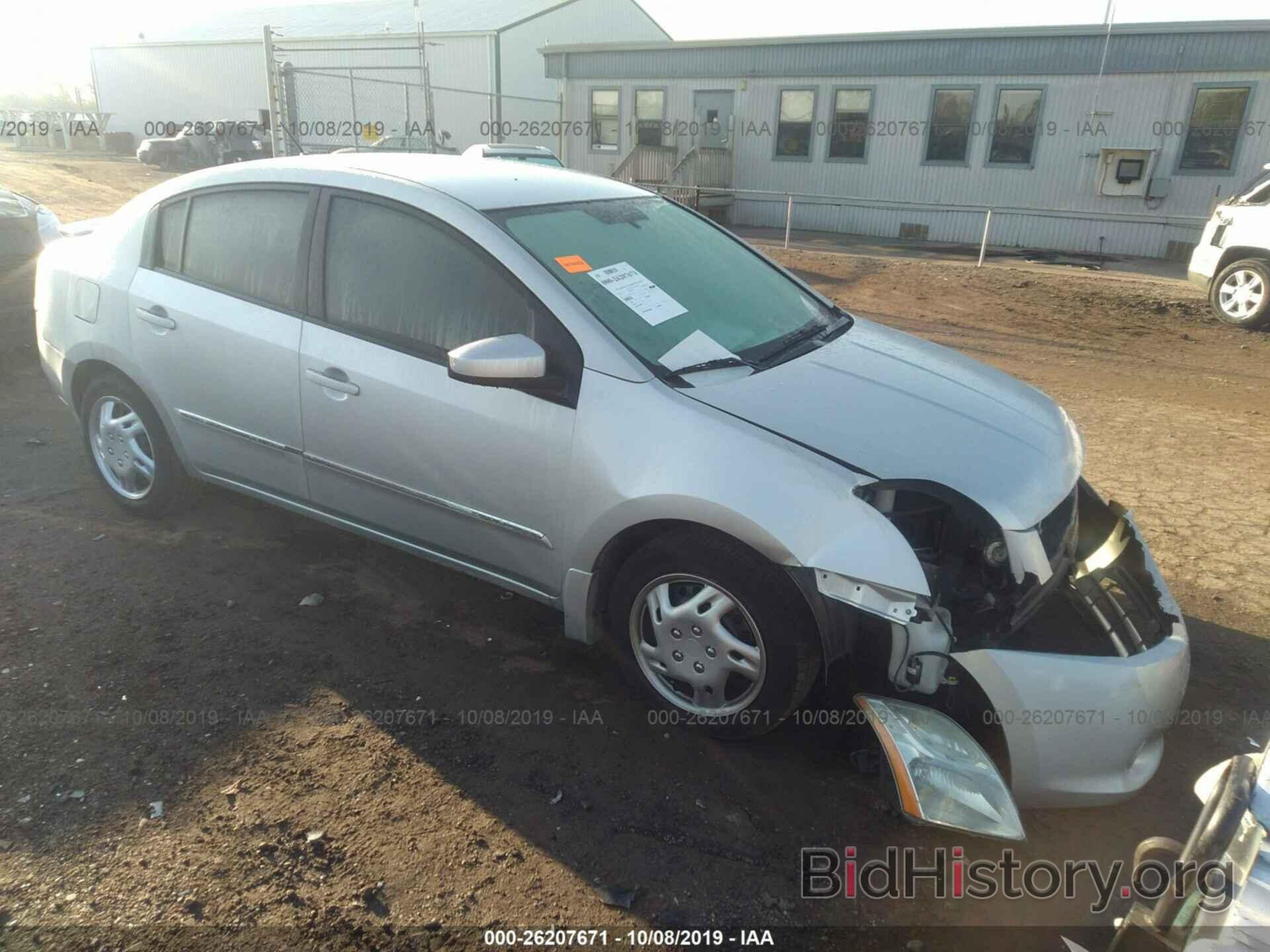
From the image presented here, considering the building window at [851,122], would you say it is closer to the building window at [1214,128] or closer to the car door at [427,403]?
the building window at [1214,128]

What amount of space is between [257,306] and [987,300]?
989 centimetres

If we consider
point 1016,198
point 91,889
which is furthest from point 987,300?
point 91,889

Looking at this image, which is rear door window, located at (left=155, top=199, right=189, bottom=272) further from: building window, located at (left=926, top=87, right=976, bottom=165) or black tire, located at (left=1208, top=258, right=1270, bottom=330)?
building window, located at (left=926, top=87, right=976, bottom=165)

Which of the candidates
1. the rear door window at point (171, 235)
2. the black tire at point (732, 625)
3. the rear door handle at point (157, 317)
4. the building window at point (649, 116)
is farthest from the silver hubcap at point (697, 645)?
the building window at point (649, 116)

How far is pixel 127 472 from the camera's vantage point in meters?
4.27

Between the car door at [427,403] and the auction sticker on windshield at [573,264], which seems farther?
the auction sticker on windshield at [573,264]

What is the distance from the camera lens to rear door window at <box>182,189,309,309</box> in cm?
351

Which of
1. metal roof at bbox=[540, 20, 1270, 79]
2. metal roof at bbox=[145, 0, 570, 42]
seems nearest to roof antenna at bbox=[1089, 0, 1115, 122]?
metal roof at bbox=[540, 20, 1270, 79]

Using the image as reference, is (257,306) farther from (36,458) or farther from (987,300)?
(987,300)

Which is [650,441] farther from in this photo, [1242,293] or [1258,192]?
[1258,192]

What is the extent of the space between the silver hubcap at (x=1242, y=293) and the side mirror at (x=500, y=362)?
9856 mm

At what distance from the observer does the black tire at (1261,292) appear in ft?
31.1

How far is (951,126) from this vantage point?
59.4 ft

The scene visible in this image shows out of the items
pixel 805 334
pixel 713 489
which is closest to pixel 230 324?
pixel 713 489
